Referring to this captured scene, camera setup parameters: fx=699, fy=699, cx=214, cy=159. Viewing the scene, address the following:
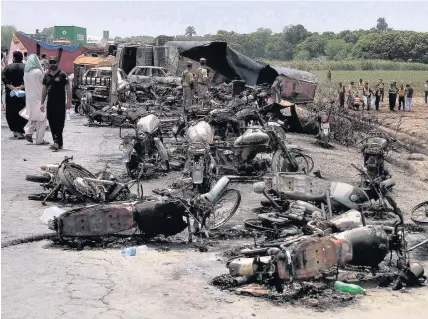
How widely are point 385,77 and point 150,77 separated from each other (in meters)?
33.6

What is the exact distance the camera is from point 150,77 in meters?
23.7

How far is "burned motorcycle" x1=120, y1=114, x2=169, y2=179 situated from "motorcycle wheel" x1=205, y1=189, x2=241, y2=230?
10.7 ft

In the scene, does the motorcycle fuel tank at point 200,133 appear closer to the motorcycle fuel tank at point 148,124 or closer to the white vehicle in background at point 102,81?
the motorcycle fuel tank at point 148,124

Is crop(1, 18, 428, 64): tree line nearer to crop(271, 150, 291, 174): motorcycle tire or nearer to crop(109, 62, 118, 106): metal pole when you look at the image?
crop(109, 62, 118, 106): metal pole

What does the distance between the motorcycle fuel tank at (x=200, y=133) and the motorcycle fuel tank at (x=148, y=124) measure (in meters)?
0.62

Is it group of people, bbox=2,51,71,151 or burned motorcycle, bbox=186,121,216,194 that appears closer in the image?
burned motorcycle, bbox=186,121,216,194

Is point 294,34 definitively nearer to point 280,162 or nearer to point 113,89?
point 113,89

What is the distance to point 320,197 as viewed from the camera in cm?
866

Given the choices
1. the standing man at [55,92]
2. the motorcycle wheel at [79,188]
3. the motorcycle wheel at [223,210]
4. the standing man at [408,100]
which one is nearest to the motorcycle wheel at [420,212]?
the motorcycle wheel at [223,210]

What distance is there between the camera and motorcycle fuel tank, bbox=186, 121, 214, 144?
37.0ft

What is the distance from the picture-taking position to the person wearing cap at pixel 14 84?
1573 cm

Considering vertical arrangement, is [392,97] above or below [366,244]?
above

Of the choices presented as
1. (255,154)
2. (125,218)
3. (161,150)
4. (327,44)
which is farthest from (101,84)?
(327,44)

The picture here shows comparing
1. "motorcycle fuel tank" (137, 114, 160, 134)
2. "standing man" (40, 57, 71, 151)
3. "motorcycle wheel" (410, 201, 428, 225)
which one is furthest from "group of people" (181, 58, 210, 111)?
"motorcycle wheel" (410, 201, 428, 225)
